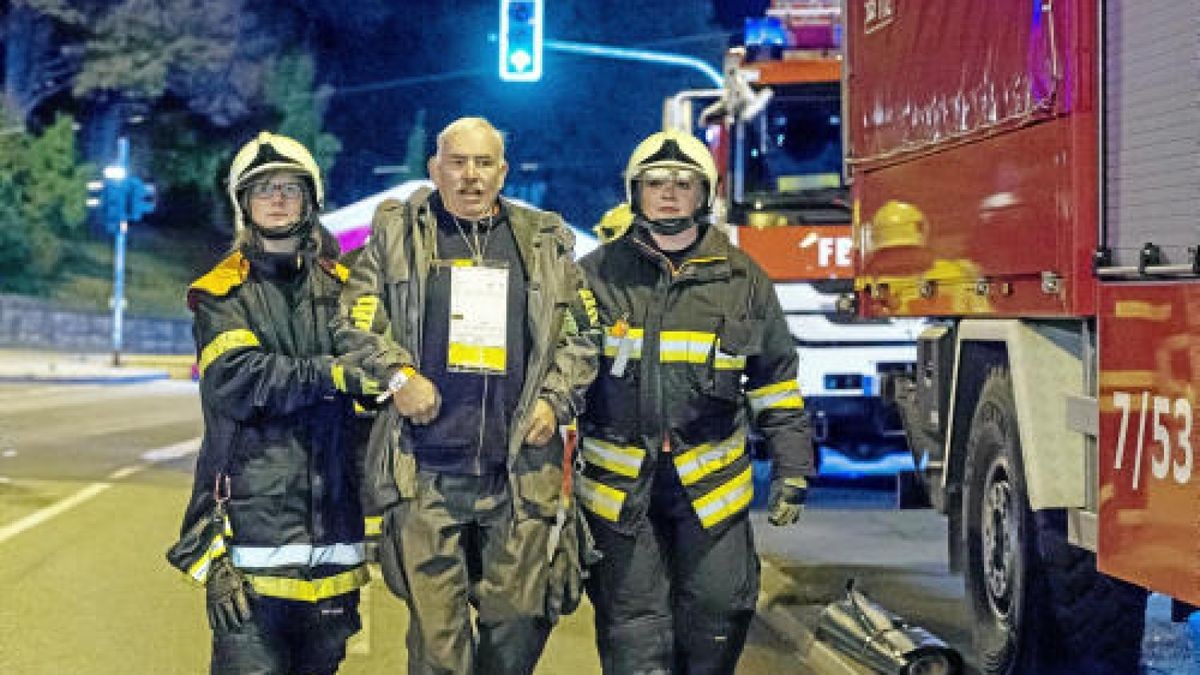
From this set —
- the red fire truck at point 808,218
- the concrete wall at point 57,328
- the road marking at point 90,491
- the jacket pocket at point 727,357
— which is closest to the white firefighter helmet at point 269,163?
the jacket pocket at point 727,357

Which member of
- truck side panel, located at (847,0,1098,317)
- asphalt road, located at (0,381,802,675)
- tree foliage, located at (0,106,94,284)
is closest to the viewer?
truck side panel, located at (847,0,1098,317)

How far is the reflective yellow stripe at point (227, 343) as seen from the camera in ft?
15.8

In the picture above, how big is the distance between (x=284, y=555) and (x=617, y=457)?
106 cm

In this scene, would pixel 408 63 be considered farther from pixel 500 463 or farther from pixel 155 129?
pixel 500 463

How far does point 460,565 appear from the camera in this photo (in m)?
4.96

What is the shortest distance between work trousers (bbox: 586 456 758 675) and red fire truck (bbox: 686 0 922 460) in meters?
8.52

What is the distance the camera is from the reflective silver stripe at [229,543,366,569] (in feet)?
15.8

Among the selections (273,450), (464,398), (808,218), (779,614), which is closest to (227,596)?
(273,450)

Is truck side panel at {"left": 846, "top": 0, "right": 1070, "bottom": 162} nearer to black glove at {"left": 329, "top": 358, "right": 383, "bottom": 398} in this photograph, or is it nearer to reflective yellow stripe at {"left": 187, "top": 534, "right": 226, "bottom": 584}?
black glove at {"left": 329, "top": 358, "right": 383, "bottom": 398}

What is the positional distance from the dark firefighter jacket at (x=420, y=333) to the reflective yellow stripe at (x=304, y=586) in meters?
0.23

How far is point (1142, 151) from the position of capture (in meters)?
5.50

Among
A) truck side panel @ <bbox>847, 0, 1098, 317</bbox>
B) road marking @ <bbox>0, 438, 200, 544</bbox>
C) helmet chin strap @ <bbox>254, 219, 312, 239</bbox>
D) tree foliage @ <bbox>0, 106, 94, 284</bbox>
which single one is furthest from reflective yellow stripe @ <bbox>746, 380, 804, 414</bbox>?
tree foliage @ <bbox>0, 106, 94, 284</bbox>

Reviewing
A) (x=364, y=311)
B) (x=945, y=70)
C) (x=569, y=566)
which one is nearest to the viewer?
(x=364, y=311)

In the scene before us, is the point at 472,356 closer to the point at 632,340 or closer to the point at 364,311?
the point at 364,311
